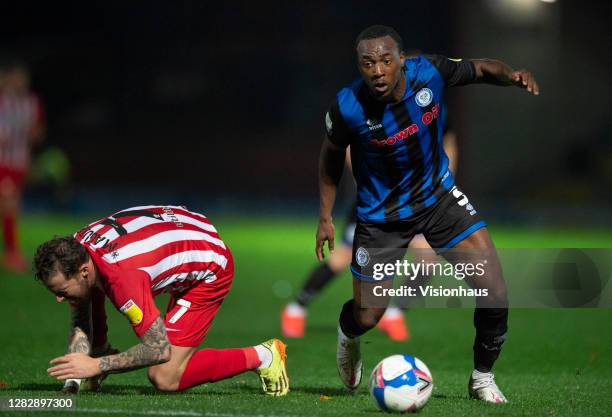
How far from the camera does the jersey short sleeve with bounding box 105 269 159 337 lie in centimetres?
552

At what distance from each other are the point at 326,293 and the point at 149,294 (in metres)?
6.83

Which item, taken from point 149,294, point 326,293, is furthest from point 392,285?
point 326,293

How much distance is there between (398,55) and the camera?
19.2ft

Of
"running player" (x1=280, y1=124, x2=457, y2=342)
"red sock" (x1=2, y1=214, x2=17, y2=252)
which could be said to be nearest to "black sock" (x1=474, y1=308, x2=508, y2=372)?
"running player" (x1=280, y1=124, x2=457, y2=342)

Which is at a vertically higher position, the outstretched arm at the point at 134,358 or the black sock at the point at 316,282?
the outstretched arm at the point at 134,358

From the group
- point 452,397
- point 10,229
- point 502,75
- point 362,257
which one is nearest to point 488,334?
point 452,397

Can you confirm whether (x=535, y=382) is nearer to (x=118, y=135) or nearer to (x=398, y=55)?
(x=398, y=55)

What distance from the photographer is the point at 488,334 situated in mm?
6074

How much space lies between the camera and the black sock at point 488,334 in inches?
239

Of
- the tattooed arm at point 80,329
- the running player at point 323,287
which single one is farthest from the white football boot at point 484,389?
the running player at point 323,287

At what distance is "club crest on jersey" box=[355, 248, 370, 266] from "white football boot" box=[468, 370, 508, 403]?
87 centimetres

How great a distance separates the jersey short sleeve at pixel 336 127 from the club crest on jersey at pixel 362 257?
622 millimetres

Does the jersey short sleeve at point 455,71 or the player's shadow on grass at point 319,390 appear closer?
the jersey short sleeve at point 455,71

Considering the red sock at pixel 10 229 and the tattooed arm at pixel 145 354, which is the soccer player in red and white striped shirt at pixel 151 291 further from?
the red sock at pixel 10 229
